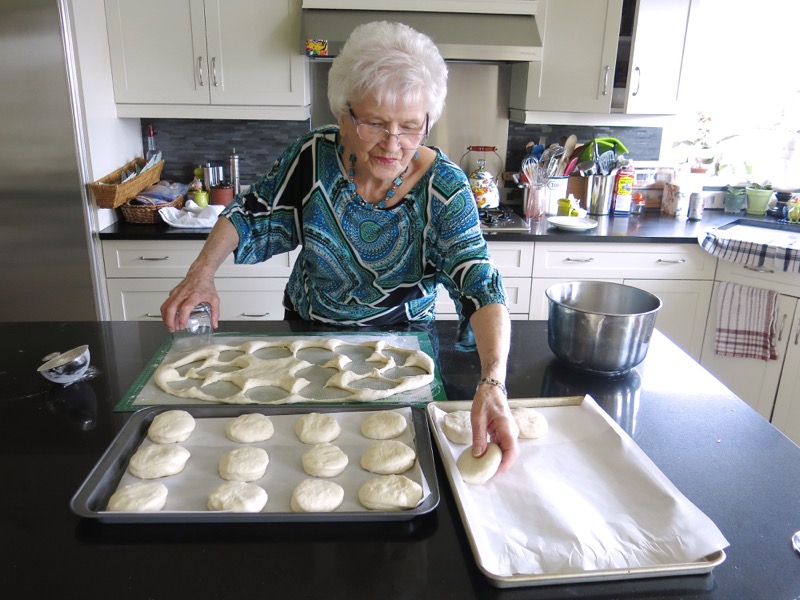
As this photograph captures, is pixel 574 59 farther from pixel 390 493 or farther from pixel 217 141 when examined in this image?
pixel 390 493

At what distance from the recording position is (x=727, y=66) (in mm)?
3012

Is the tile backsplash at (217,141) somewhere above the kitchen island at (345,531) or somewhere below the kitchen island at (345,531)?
above

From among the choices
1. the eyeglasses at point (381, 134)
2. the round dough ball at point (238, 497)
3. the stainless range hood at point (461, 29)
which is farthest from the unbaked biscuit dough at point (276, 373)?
the stainless range hood at point (461, 29)

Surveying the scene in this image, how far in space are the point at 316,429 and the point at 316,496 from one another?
17 cm

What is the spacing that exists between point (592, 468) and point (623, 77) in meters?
2.25

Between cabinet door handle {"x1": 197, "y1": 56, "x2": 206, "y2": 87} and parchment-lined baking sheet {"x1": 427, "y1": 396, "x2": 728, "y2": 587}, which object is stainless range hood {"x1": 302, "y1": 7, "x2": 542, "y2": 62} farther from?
parchment-lined baking sheet {"x1": 427, "y1": 396, "x2": 728, "y2": 587}

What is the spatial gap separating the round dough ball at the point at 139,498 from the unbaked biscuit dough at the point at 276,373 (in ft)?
0.91

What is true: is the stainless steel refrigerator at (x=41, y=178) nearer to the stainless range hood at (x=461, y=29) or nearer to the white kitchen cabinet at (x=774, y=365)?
the stainless range hood at (x=461, y=29)

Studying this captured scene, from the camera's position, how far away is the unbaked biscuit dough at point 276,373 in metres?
1.17

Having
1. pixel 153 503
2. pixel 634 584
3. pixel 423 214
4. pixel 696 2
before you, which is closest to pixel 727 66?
pixel 696 2

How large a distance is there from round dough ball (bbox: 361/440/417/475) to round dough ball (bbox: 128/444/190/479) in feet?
0.90

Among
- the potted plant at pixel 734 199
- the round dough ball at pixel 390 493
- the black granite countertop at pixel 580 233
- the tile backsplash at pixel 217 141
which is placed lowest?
the round dough ball at pixel 390 493

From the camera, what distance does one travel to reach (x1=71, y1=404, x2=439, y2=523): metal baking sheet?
0.82m

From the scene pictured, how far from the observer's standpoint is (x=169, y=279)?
259cm
